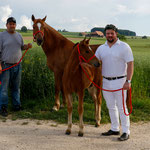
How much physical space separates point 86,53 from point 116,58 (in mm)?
639

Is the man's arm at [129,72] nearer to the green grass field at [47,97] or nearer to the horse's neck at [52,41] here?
the green grass field at [47,97]

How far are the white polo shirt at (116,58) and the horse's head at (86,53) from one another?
24 centimetres

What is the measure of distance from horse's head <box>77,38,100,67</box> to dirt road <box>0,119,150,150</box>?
1661mm

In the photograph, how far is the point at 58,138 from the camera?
429 cm

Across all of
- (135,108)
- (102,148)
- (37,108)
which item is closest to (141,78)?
(135,108)

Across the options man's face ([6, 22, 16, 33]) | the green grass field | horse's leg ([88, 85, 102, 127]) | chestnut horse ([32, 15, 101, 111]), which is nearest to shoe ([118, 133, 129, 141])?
horse's leg ([88, 85, 102, 127])

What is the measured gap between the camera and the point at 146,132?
475 cm

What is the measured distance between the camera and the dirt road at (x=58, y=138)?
388cm

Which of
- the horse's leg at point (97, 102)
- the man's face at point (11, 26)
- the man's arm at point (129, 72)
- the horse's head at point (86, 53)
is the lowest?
the horse's leg at point (97, 102)

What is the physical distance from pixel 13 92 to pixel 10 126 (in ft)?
4.85

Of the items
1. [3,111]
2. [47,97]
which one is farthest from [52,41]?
[3,111]

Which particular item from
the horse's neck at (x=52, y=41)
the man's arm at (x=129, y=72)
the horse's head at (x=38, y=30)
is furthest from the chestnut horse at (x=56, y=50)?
the man's arm at (x=129, y=72)

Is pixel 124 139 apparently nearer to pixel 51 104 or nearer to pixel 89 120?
pixel 89 120

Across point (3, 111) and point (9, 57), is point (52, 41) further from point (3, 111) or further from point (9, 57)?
point (3, 111)
